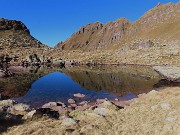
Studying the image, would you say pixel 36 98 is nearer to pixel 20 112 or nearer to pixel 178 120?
pixel 20 112

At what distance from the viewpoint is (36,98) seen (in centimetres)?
4762

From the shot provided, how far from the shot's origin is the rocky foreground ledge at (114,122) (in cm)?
2342

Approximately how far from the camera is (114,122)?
2644 cm

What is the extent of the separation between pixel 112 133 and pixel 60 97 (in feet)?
86.1

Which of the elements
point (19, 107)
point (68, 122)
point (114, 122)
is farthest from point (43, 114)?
point (114, 122)

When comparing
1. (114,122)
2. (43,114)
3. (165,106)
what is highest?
(165,106)

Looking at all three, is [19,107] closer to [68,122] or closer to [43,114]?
[43,114]

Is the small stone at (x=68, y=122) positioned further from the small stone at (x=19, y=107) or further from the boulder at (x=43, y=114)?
the small stone at (x=19, y=107)

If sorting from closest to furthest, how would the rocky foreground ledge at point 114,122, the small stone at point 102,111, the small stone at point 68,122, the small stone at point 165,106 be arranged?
the rocky foreground ledge at point 114,122 → the small stone at point 68,122 → the small stone at point 165,106 → the small stone at point 102,111

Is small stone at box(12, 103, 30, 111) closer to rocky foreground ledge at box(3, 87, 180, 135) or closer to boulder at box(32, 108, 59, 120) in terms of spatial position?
rocky foreground ledge at box(3, 87, 180, 135)


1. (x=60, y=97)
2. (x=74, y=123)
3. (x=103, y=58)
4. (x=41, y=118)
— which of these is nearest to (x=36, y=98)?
(x=60, y=97)

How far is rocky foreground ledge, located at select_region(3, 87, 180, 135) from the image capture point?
76.8ft

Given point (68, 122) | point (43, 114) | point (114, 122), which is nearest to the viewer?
point (68, 122)

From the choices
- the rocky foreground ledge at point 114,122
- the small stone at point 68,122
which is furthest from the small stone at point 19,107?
the small stone at point 68,122
